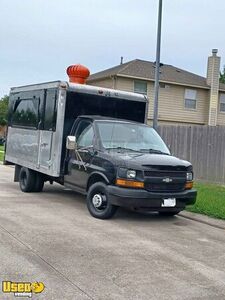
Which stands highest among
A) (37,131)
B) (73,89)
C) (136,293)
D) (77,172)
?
(73,89)

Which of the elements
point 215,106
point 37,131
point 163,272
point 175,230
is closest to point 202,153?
point 37,131

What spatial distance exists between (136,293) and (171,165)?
4.06 m

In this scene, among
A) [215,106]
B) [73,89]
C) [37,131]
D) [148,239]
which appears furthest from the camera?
[215,106]

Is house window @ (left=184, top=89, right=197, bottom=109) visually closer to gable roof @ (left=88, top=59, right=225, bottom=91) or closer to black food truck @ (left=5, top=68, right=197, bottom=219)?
gable roof @ (left=88, top=59, right=225, bottom=91)

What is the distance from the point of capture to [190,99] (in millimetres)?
29828

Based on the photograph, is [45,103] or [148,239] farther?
[45,103]

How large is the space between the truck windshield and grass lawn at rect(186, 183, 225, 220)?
59.8 inches

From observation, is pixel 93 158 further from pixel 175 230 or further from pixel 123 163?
pixel 175 230

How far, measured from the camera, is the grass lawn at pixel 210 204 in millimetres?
9681

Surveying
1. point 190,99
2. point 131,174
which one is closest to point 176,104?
point 190,99

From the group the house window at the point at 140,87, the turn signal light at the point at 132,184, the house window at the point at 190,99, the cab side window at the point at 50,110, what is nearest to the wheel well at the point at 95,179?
the turn signal light at the point at 132,184

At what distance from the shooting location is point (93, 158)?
29.6 feet

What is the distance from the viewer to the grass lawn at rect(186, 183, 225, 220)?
31.8ft

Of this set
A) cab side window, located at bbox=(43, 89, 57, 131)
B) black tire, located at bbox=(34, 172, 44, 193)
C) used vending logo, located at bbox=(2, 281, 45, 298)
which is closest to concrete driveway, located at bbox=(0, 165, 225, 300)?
used vending logo, located at bbox=(2, 281, 45, 298)
